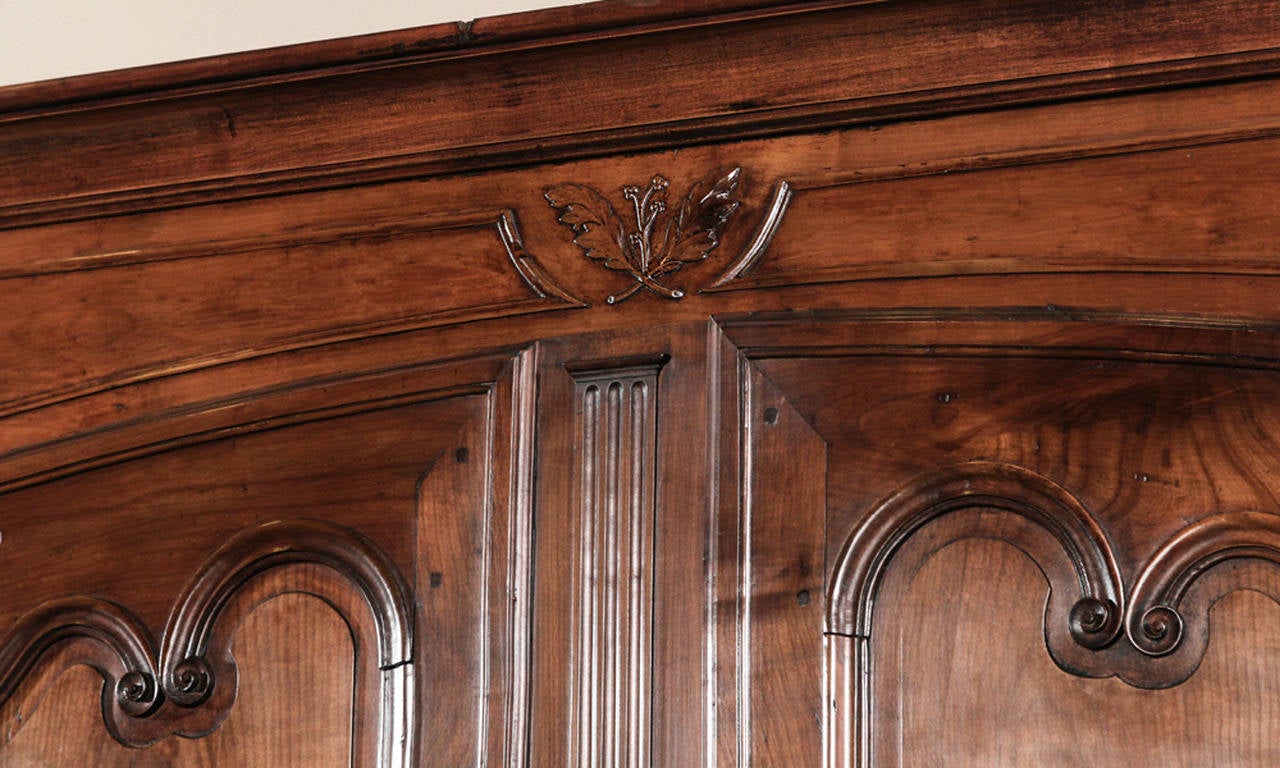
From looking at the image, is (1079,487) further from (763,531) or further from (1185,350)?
(763,531)

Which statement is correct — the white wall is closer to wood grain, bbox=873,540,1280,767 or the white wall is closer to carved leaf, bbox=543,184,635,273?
carved leaf, bbox=543,184,635,273

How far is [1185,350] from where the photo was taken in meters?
1.13

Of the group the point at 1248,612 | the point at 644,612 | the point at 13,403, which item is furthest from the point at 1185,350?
the point at 13,403

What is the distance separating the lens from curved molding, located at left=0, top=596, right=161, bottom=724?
1.34 m

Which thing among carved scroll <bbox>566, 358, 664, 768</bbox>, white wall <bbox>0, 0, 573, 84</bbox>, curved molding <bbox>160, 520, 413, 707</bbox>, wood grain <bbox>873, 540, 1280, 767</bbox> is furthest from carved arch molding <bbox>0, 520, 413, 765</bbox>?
white wall <bbox>0, 0, 573, 84</bbox>

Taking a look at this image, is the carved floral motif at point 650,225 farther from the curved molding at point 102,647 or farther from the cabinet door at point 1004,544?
the curved molding at point 102,647

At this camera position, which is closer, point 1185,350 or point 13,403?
point 1185,350

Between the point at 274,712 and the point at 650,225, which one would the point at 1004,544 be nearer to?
the point at 650,225

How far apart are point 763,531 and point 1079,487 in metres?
0.23

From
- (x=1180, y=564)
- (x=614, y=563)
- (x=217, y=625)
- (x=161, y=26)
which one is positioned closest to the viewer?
(x=1180, y=564)

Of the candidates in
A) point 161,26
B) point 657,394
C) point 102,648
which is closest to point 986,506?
point 657,394

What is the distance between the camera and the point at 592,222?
131 cm

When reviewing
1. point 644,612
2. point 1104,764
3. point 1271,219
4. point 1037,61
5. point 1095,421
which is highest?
point 1037,61

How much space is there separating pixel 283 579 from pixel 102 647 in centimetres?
17
